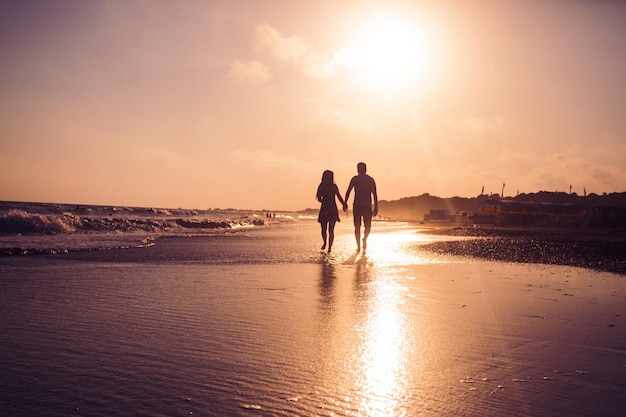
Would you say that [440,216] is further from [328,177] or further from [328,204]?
[328,204]

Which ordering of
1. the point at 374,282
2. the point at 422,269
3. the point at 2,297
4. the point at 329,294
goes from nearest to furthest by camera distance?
the point at 2,297 < the point at 329,294 < the point at 374,282 < the point at 422,269

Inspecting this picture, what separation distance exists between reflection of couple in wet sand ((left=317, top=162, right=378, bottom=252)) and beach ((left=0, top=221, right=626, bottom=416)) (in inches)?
236

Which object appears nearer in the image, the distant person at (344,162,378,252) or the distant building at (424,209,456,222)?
the distant person at (344,162,378,252)

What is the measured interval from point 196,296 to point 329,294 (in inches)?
56.2

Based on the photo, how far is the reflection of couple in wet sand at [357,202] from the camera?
1220cm

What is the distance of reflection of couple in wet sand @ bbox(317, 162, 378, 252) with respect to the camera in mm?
12205

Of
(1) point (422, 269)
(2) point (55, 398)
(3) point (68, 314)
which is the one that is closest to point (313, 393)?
(2) point (55, 398)

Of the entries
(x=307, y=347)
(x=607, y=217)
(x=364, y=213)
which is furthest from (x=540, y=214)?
(x=307, y=347)

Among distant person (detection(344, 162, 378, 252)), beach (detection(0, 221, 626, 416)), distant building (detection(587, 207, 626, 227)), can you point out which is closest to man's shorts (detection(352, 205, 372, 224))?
distant person (detection(344, 162, 378, 252))

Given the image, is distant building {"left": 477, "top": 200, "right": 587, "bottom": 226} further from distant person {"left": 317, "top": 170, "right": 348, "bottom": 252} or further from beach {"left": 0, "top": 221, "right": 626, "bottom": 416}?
beach {"left": 0, "top": 221, "right": 626, "bottom": 416}

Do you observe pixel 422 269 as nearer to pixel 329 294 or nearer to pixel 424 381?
pixel 329 294

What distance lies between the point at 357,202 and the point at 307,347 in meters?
9.59

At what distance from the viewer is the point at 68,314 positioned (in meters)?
3.88

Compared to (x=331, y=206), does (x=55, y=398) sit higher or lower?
lower
